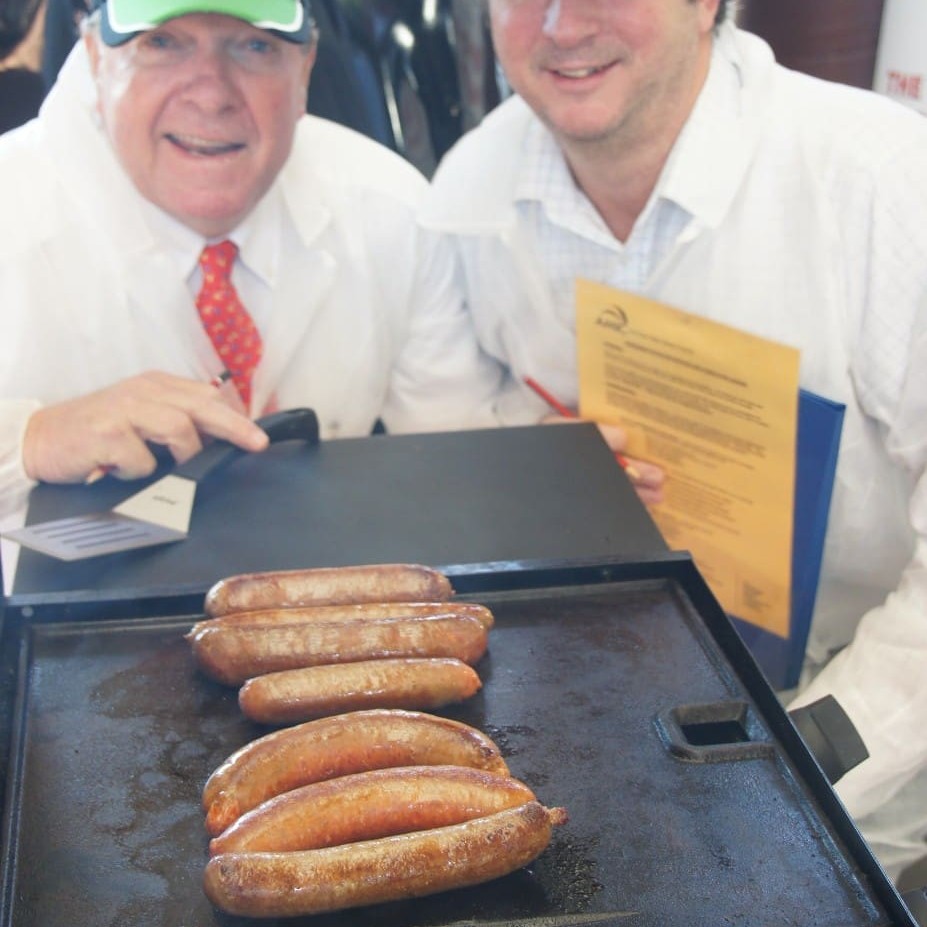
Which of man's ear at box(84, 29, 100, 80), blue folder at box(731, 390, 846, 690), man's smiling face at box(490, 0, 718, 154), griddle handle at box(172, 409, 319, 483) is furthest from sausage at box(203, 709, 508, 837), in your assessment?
man's ear at box(84, 29, 100, 80)

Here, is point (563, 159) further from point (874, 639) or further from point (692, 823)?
point (692, 823)

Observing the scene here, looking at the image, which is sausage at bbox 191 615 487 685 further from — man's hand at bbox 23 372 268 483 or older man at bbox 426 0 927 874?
older man at bbox 426 0 927 874

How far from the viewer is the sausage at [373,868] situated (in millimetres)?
772

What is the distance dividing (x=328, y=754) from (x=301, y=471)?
664mm

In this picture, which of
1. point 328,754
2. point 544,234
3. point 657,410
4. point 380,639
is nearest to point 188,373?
point 544,234

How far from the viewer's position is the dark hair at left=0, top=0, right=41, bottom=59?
1.92 m

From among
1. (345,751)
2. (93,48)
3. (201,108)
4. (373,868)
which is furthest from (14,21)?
(373,868)

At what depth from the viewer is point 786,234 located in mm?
Result: 1591

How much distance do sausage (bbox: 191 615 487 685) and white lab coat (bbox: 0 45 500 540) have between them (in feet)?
2.16

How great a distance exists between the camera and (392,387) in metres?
2.17

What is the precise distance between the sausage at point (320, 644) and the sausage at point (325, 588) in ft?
0.23

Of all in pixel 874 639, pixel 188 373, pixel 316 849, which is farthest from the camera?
pixel 188 373

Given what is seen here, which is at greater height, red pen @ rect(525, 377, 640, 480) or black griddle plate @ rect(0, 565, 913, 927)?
black griddle plate @ rect(0, 565, 913, 927)

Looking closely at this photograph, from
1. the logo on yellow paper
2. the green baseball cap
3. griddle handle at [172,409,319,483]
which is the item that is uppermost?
the green baseball cap
